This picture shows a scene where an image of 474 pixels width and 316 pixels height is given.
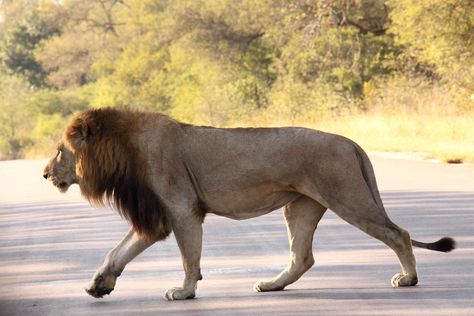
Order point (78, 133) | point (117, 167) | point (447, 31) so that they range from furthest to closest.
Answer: point (447, 31)
point (78, 133)
point (117, 167)

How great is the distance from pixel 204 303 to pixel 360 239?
366 centimetres

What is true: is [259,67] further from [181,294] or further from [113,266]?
[181,294]

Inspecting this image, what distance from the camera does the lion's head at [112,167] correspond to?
850 centimetres

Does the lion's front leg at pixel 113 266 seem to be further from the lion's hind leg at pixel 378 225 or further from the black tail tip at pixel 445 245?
the black tail tip at pixel 445 245

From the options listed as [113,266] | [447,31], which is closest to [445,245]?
[113,266]

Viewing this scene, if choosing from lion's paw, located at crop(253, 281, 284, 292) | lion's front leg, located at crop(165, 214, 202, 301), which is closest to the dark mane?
lion's front leg, located at crop(165, 214, 202, 301)

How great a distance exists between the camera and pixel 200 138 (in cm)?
881

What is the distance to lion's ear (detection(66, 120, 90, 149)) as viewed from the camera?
882 centimetres

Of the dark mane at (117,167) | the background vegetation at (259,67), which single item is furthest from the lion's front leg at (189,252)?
the background vegetation at (259,67)

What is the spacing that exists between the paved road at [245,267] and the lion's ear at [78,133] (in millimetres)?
1031

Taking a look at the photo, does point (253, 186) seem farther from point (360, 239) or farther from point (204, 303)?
point (360, 239)

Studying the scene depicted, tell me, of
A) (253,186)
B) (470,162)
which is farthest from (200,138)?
(470,162)

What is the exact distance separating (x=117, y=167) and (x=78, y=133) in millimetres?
392

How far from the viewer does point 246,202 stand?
872cm
